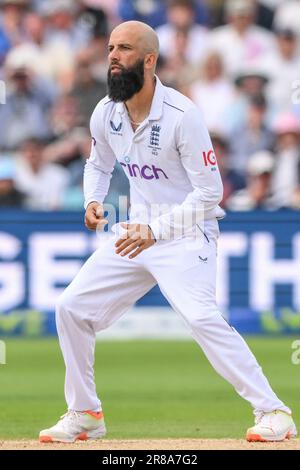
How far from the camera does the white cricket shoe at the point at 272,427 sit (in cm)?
716

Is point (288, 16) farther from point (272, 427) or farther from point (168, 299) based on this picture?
point (272, 427)

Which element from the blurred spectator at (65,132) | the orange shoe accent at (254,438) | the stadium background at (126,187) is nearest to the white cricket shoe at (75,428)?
the orange shoe accent at (254,438)

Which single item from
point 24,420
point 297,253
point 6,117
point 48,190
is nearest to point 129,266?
point 24,420

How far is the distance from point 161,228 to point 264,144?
26.7 ft

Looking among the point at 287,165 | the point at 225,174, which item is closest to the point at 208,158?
the point at 225,174

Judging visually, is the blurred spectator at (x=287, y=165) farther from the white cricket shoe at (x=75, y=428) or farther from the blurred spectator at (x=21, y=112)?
the white cricket shoe at (x=75, y=428)

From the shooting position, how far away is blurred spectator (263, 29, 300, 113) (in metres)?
15.7

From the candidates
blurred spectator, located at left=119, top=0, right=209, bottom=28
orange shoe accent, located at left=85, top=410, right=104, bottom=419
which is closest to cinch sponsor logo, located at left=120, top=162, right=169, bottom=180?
orange shoe accent, located at left=85, top=410, right=104, bottom=419

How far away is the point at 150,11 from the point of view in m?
16.8

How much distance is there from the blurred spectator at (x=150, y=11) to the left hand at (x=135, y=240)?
1005 cm

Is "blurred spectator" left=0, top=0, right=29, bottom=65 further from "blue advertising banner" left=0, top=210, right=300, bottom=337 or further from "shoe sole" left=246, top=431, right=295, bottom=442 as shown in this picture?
"shoe sole" left=246, top=431, right=295, bottom=442

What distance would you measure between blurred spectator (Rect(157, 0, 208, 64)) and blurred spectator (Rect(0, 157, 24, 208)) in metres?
3.00

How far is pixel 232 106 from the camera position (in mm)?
15555

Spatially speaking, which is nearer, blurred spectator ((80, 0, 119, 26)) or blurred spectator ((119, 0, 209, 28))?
blurred spectator ((80, 0, 119, 26))
